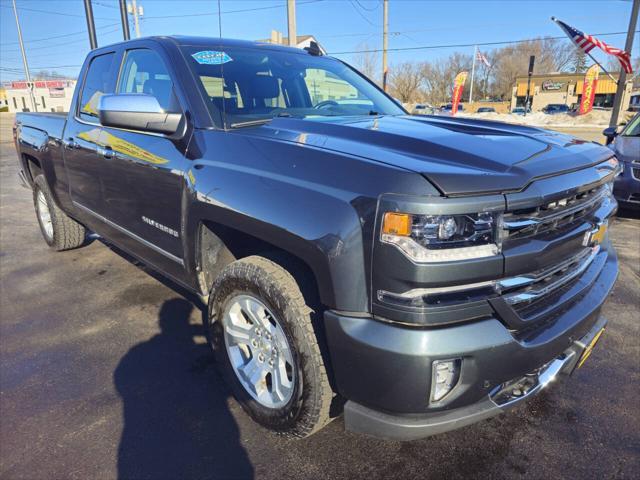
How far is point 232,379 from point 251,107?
61.4 inches

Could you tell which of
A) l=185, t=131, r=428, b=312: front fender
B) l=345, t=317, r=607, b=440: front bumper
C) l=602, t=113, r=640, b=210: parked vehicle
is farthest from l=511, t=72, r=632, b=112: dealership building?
l=345, t=317, r=607, b=440: front bumper

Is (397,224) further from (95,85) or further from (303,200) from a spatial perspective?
(95,85)

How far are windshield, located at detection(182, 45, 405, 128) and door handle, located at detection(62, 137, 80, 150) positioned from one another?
1586mm

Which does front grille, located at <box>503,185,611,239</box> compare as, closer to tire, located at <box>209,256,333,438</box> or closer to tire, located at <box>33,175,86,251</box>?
tire, located at <box>209,256,333,438</box>

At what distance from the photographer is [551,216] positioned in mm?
1764

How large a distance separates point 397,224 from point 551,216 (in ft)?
2.21

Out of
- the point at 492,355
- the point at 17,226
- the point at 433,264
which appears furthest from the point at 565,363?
the point at 17,226

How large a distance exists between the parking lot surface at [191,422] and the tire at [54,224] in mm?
1333

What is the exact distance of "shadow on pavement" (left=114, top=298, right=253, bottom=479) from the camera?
2092 millimetres

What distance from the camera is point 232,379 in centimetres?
243

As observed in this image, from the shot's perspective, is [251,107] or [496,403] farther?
[251,107]

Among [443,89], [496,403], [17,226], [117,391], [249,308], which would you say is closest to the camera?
[496,403]

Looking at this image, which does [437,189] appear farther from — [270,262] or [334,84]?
[334,84]

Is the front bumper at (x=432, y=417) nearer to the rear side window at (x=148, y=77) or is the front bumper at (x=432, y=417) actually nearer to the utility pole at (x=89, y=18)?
the rear side window at (x=148, y=77)
